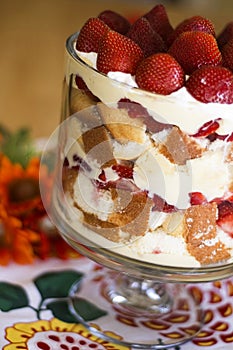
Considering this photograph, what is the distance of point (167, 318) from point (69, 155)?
1.04ft

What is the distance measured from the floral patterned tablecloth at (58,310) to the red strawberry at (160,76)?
0.39 m

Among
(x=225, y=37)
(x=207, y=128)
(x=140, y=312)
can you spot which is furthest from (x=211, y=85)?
(x=140, y=312)

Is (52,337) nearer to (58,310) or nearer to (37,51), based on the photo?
(58,310)

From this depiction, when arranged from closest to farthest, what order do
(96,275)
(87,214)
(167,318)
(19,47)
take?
(87,214) < (167,318) < (96,275) < (19,47)

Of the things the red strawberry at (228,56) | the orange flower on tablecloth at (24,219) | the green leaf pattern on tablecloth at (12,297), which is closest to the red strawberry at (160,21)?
the red strawberry at (228,56)

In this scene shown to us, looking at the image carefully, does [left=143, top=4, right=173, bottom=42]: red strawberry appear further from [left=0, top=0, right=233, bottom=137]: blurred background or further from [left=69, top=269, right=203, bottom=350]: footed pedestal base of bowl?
[left=0, top=0, right=233, bottom=137]: blurred background

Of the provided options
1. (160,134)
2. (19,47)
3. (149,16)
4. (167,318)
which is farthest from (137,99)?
(19,47)

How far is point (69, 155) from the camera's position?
100cm

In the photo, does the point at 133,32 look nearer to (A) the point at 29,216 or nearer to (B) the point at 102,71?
(B) the point at 102,71

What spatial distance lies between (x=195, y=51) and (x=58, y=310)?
0.45 metres

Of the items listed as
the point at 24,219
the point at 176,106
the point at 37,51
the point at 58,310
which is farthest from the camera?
the point at 37,51

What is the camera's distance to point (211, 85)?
34.0 inches

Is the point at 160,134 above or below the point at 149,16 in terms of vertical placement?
below

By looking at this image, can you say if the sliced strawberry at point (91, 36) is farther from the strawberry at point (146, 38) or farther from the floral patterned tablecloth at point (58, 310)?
the floral patterned tablecloth at point (58, 310)
